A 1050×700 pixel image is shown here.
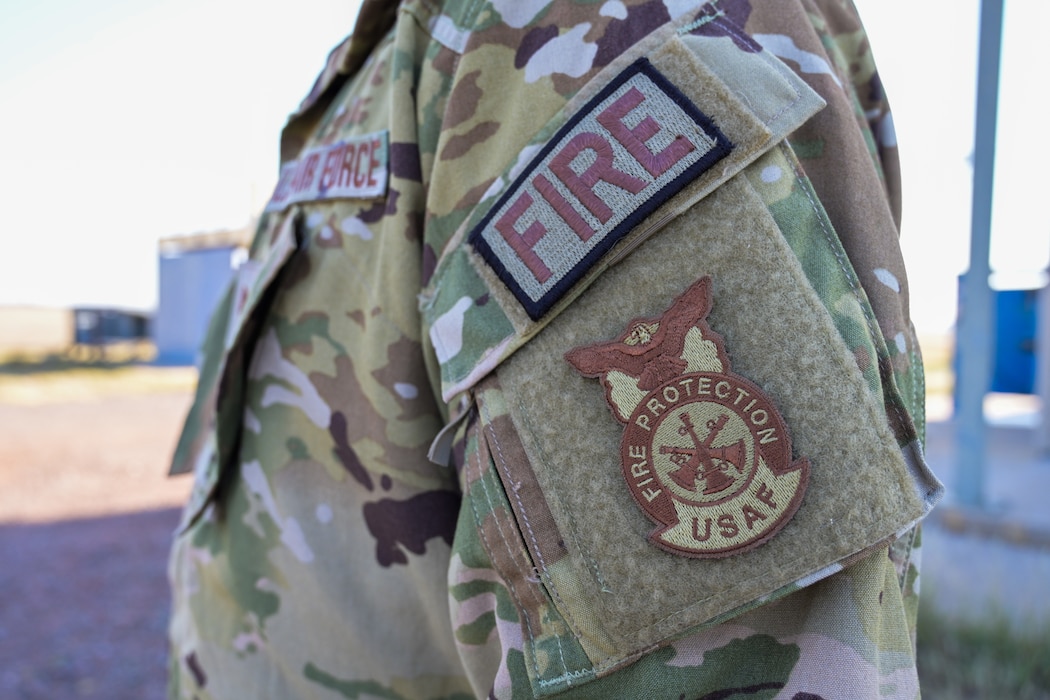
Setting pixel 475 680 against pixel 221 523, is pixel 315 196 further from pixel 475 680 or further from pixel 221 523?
pixel 475 680

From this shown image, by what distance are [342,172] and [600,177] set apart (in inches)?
17.3

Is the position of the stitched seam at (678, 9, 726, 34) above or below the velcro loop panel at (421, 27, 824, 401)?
above

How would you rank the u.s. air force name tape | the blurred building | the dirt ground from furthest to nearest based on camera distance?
the blurred building, the dirt ground, the u.s. air force name tape

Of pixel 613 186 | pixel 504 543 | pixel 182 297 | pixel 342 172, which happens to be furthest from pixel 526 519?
pixel 182 297

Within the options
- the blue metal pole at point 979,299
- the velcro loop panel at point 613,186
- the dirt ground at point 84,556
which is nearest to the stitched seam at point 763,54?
the velcro loop panel at point 613,186

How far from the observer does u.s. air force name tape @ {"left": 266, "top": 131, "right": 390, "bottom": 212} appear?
2.86 ft

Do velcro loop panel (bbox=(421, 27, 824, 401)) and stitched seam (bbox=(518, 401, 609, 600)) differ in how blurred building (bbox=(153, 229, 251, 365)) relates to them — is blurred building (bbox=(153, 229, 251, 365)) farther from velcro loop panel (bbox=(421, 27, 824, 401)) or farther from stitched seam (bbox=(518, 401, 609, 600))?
stitched seam (bbox=(518, 401, 609, 600))

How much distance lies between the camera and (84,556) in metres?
4.22

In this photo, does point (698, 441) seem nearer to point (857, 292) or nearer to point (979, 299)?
point (857, 292)

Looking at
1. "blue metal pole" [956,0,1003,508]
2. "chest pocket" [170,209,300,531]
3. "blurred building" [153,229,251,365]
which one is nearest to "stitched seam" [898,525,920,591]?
"chest pocket" [170,209,300,531]

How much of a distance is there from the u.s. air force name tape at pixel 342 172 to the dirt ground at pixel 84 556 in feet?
9.31

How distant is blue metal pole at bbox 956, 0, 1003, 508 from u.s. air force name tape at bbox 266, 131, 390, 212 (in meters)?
3.21

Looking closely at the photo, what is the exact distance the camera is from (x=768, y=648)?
1.88ft

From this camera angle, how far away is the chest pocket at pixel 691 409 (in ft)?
1.74
